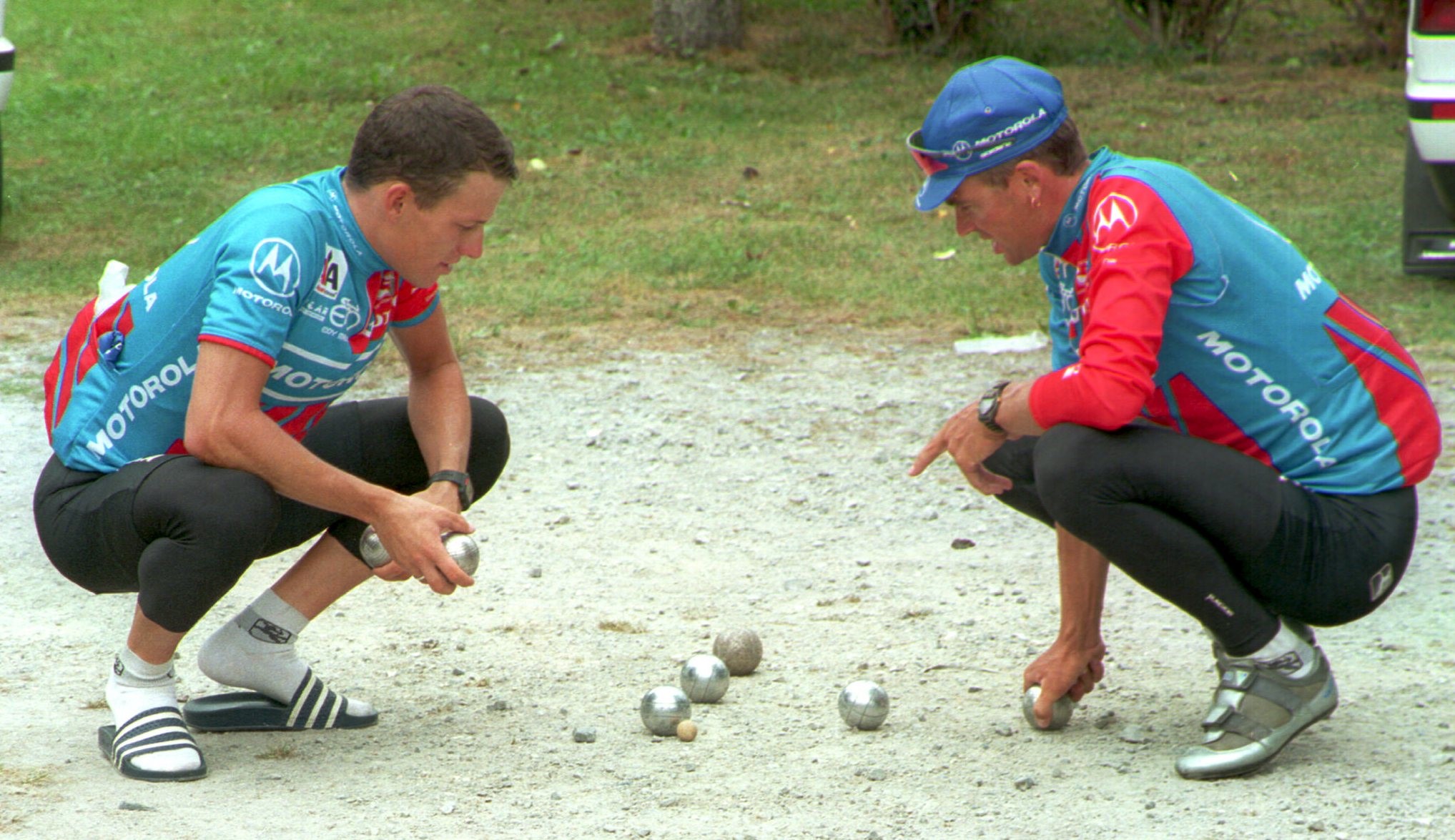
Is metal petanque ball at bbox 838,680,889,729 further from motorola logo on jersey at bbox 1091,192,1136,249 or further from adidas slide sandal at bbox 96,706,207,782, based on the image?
adidas slide sandal at bbox 96,706,207,782

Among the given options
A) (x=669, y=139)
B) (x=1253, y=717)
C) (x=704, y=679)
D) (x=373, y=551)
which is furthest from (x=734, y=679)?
(x=669, y=139)

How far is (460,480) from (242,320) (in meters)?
0.65

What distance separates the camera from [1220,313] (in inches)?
126

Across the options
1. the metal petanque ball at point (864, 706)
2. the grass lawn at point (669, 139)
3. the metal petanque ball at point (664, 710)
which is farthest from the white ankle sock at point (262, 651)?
the grass lawn at point (669, 139)

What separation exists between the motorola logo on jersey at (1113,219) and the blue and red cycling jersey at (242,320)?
55.5 inches

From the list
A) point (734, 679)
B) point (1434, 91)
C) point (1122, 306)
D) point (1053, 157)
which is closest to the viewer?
point (1122, 306)

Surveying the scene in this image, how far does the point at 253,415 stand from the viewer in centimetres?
309

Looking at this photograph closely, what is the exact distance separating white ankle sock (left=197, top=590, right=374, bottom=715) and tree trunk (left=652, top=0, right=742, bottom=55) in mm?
10672

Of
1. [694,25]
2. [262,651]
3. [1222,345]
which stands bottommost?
[694,25]

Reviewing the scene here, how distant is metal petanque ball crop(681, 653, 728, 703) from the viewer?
12.2ft

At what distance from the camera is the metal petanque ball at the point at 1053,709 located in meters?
Result: 3.55

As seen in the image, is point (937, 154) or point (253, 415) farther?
point (937, 154)

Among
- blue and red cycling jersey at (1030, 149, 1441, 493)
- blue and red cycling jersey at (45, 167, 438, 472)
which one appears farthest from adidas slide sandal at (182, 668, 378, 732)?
blue and red cycling jersey at (1030, 149, 1441, 493)

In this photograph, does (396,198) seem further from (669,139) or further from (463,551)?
(669,139)
